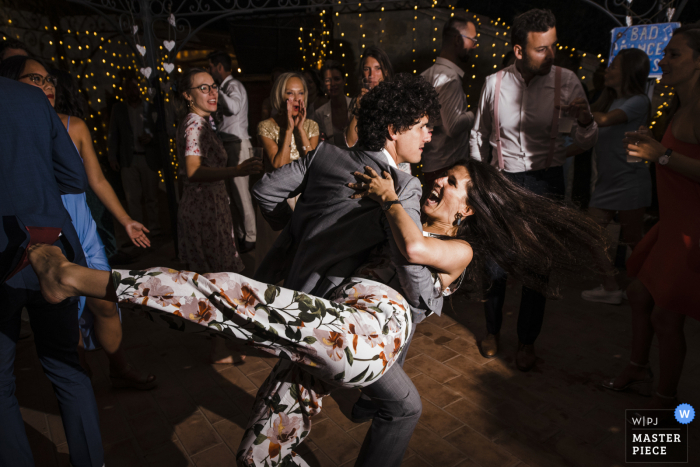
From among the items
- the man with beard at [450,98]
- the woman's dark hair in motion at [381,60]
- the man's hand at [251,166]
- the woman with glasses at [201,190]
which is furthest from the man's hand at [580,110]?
the woman with glasses at [201,190]

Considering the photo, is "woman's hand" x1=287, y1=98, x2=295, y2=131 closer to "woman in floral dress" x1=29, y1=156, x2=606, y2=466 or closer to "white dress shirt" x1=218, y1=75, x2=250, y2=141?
"woman in floral dress" x1=29, y1=156, x2=606, y2=466

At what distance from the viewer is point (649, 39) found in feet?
13.3

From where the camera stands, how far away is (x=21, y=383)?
2.89m

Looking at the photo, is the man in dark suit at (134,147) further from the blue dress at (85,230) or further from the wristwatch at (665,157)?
the wristwatch at (665,157)

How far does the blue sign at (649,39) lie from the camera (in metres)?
3.90

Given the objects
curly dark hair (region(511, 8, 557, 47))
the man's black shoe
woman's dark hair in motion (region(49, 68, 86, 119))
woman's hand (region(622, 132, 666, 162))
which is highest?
curly dark hair (region(511, 8, 557, 47))

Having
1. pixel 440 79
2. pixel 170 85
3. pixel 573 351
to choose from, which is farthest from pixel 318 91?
pixel 573 351

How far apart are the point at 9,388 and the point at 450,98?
3.40 metres

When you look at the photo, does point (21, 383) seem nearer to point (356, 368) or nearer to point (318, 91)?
point (356, 368)

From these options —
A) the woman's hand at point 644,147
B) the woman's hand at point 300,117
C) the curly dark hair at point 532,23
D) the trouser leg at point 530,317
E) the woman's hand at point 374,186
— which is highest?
the curly dark hair at point 532,23

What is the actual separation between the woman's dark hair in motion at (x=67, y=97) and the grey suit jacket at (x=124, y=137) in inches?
115

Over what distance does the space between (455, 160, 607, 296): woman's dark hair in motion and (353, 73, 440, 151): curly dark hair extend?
0.41 m

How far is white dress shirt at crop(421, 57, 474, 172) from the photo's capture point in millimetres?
3605

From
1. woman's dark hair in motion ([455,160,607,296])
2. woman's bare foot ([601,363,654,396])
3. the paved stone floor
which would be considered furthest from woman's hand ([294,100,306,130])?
woman's bare foot ([601,363,654,396])
